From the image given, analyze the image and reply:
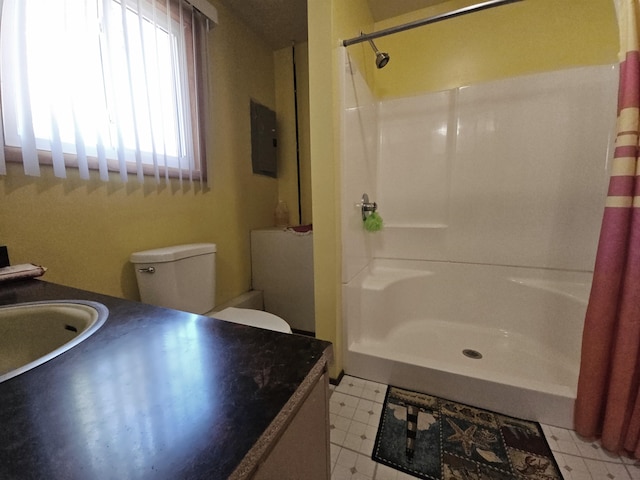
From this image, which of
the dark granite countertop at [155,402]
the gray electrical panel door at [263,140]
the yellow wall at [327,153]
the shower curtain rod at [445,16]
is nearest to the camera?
the dark granite countertop at [155,402]

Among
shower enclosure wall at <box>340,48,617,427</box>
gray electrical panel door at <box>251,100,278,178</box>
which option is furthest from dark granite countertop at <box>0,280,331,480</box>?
gray electrical panel door at <box>251,100,278,178</box>

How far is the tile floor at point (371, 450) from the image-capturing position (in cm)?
87

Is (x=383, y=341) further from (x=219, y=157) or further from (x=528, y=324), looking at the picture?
(x=219, y=157)

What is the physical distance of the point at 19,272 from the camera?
2.37 ft

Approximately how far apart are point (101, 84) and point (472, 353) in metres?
2.13

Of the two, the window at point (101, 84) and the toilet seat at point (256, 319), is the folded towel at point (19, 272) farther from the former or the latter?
the toilet seat at point (256, 319)

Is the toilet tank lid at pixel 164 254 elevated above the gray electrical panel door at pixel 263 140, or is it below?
below

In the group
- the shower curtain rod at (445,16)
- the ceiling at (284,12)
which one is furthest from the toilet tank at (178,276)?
the ceiling at (284,12)

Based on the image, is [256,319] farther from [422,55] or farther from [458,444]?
[422,55]

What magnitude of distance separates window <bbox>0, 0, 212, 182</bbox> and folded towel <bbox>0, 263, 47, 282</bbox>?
31 centimetres

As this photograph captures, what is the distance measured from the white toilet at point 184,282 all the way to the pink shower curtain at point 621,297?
113cm

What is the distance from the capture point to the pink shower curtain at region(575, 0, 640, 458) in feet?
2.70

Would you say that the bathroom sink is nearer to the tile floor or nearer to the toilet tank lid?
the toilet tank lid

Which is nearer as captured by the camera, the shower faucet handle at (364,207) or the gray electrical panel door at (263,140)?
the shower faucet handle at (364,207)
